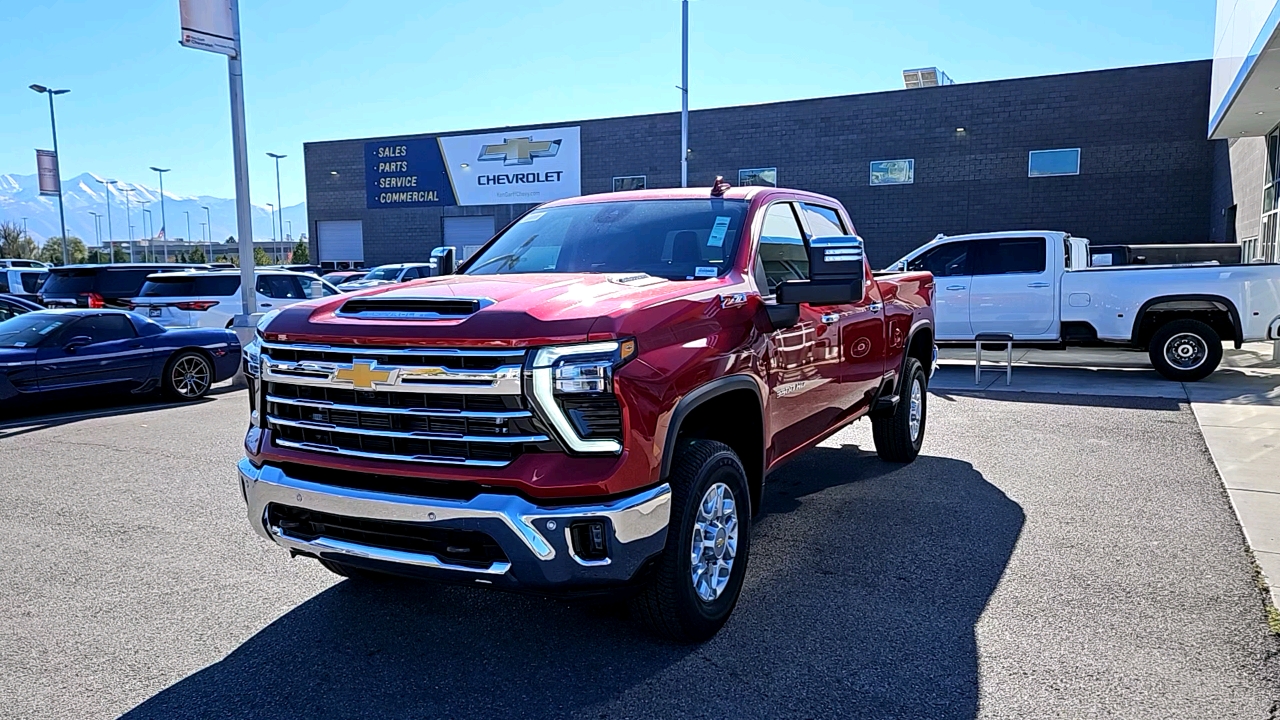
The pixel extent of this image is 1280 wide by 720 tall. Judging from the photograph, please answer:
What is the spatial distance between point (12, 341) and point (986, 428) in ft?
34.7

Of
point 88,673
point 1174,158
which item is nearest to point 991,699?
point 88,673

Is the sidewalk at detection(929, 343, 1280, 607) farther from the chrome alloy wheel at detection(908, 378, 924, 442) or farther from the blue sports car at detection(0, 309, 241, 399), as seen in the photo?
the blue sports car at detection(0, 309, 241, 399)

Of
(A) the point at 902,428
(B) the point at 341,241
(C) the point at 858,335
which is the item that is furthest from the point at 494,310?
(B) the point at 341,241

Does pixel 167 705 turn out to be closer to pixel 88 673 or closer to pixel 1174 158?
pixel 88 673

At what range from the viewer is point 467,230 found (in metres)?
36.9

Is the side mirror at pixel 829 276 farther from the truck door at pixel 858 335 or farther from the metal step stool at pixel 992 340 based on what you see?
the metal step stool at pixel 992 340

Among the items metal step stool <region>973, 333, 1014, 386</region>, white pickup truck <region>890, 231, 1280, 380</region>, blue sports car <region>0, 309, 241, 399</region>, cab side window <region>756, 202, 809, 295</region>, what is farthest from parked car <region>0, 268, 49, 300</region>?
cab side window <region>756, 202, 809, 295</region>

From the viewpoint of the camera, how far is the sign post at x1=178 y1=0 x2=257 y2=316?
13.1 metres

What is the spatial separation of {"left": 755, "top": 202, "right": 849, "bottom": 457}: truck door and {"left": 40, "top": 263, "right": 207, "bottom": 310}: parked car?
1450 centimetres

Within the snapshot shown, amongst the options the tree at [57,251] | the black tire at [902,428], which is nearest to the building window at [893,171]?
the black tire at [902,428]

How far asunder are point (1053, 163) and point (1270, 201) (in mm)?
9919

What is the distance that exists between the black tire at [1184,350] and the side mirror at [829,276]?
9.47m

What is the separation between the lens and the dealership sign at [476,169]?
34.1m

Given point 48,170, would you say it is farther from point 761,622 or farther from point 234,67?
point 761,622
